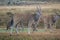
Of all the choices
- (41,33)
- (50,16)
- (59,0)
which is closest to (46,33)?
(41,33)

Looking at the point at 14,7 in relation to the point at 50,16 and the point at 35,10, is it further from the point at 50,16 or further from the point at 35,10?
the point at 50,16

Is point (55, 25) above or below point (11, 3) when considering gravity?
below

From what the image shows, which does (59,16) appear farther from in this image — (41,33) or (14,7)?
(14,7)

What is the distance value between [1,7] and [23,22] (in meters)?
0.27

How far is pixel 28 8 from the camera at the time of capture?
213 centimetres

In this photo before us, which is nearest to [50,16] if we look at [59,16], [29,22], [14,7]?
[59,16]

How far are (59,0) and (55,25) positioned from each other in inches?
10.2

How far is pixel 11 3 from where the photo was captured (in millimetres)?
2156

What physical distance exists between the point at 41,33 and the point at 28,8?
284 millimetres

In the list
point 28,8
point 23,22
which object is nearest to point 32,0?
point 28,8

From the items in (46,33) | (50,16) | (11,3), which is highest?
(11,3)

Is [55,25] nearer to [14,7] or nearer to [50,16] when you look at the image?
[50,16]

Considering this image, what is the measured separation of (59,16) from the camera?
2.18 m

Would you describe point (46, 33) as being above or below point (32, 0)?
below
